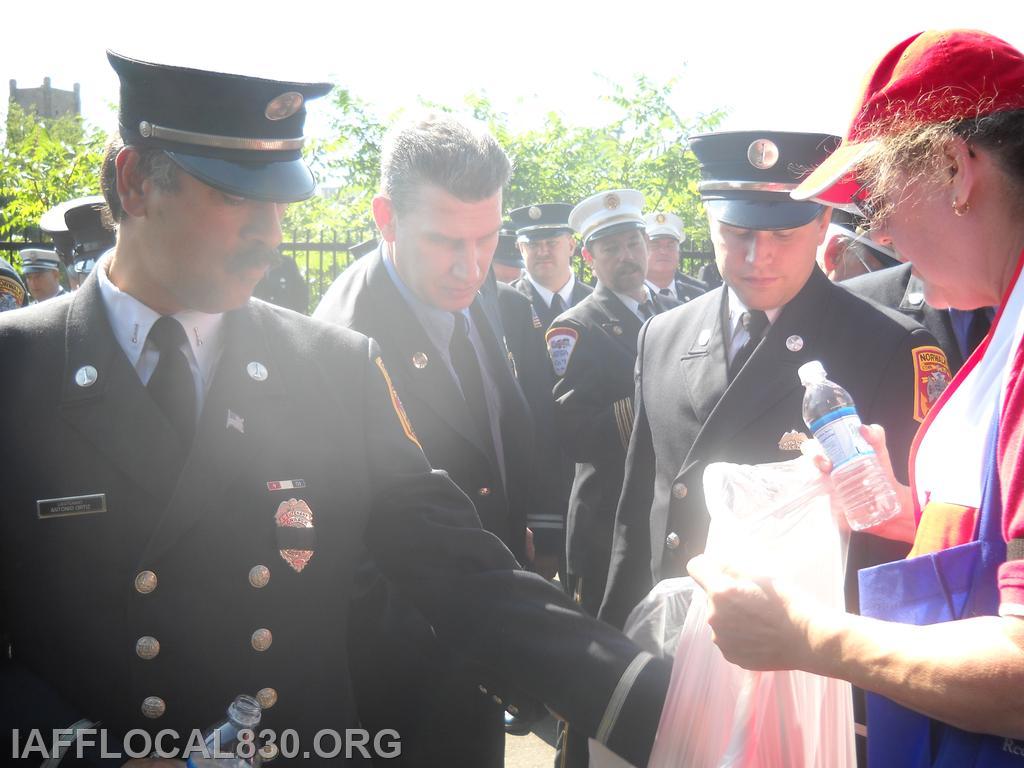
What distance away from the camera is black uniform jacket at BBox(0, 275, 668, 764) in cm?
175

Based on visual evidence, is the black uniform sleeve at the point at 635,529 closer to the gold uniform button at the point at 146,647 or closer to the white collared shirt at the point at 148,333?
the white collared shirt at the point at 148,333

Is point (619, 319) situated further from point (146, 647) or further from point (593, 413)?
point (146, 647)

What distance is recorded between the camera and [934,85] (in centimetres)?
155

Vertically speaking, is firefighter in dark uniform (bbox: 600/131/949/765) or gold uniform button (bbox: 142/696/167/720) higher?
firefighter in dark uniform (bbox: 600/131/949/765)

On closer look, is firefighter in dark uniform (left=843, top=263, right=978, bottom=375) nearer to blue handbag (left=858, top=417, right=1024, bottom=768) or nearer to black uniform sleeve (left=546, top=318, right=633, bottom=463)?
black uniform sleeve (left=546, top=318, right=633, bottom=463)

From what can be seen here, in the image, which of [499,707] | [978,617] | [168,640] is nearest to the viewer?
[978,617]

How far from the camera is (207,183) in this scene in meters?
1.93

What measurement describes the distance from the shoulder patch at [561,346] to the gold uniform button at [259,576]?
2.83 metres

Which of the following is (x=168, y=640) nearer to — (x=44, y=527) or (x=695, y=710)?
(x=44, y=527)

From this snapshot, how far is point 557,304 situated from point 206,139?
6.20 metres

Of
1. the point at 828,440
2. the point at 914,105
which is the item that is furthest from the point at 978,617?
the point at 914,105

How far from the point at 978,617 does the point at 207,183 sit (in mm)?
1616

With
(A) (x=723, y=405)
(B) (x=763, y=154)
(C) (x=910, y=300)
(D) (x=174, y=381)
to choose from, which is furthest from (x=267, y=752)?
(C) (x=910, y=300)

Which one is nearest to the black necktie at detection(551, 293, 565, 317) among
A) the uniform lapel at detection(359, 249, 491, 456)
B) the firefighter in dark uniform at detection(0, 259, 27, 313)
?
the firefighter in dark uniform at detection(0, 259, 27, 313)
